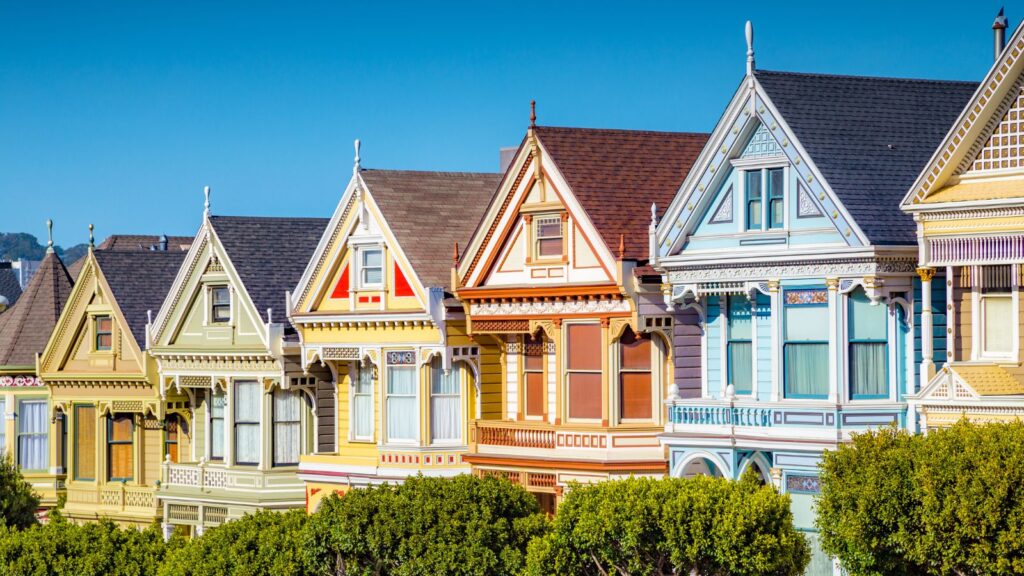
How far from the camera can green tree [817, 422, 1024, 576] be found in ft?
108

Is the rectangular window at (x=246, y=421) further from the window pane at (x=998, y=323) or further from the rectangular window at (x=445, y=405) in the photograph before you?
the window pane at (x=998, y=323)

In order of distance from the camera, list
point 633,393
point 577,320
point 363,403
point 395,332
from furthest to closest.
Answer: point 363,403
point 395,332
point 577,320
point 633,393

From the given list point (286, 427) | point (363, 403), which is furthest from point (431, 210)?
point (286, 427)

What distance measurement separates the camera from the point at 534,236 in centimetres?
4612

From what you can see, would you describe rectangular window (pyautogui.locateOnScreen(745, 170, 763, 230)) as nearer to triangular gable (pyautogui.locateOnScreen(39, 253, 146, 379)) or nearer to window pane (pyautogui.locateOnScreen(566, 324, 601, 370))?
window pane (pyautogui.locateOnScreen(566, 324, 601, 370))

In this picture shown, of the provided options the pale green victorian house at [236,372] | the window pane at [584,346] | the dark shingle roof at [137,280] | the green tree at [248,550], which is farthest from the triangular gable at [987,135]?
the dark shingle roof at [137,280]

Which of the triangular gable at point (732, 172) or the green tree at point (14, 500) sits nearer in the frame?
the triangular gable at point (732, 172)

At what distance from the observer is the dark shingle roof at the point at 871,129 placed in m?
39.3

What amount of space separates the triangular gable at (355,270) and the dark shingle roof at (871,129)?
10.9 meters

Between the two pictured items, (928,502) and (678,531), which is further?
(678,531)

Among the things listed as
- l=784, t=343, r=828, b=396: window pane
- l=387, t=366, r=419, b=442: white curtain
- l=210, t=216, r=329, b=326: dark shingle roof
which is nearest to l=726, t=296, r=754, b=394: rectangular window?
l=784, t=343, r=828, b=396: window pane

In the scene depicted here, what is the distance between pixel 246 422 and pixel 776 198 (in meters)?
18.8

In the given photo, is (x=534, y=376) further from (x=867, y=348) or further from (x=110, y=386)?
(x=110, y=386)

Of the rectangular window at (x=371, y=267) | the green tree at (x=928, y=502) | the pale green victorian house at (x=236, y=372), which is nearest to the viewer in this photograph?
the green tree at (x=928, y=502)
